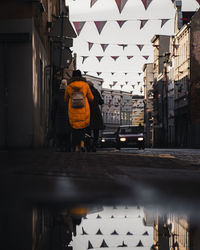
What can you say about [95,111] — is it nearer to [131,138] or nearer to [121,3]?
[121,3]

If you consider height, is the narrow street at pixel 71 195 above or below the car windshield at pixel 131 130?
below

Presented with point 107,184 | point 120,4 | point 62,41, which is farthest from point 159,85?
point 107,184

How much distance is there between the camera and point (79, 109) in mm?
11508

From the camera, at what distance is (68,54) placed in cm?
2148

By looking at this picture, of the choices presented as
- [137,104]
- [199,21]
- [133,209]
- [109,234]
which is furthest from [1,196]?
[137,104]

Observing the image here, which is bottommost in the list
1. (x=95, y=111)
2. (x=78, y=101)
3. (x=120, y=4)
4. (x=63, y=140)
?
(x=63, y=140)

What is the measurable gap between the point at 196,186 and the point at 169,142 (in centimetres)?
6116

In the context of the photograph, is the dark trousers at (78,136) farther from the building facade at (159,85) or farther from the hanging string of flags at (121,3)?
the building facade at (159,85)

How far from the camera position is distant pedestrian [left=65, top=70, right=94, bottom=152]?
448 inches

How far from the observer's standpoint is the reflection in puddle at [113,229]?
248 cm

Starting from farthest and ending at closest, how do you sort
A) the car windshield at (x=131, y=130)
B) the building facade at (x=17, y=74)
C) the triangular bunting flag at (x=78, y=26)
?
the car windshield at (x=131, y=130), the triangular bunting flag at (x=78, y=26), the building facade at (x=17, y=74)

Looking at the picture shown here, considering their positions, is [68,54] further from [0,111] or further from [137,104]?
[137,104]

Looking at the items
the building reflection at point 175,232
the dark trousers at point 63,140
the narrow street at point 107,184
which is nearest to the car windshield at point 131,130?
the dark trousers at point 63,140

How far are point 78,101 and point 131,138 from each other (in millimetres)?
23979
